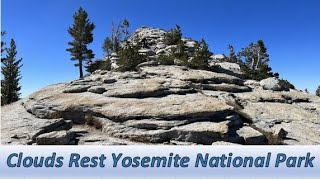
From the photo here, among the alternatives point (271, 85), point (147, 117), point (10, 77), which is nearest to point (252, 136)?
point (147, 117)

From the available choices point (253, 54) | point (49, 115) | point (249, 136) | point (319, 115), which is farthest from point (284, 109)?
point (253, 54)

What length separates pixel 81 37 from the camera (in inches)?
2388

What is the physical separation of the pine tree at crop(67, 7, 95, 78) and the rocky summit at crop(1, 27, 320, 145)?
27.3m

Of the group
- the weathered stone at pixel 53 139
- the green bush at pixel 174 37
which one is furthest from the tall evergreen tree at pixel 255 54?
the weathered stone at pixel 53 139

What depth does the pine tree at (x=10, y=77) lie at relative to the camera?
2050 inches

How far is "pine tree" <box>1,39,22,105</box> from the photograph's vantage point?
52062mm

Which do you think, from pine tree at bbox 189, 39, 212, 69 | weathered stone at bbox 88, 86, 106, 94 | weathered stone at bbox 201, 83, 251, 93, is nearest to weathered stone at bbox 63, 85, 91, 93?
weathered stone at bbox 88, 86, 106, 94

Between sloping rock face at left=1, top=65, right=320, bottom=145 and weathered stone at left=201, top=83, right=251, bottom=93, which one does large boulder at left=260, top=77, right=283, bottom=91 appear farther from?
→ sloping rock face at left=1, top=65, right=320, bottom=145

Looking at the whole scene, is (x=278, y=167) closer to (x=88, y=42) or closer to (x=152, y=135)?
(x=152, y=135)

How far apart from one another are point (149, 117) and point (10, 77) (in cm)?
3778

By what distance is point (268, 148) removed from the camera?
18625 millimetres

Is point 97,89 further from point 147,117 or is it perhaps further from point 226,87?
point 226,87

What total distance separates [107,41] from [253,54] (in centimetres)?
3617

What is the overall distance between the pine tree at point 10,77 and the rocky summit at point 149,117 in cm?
2208
